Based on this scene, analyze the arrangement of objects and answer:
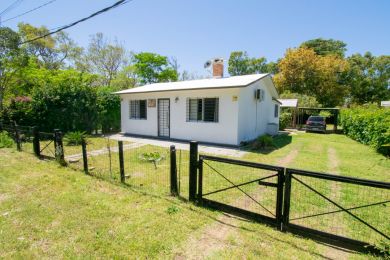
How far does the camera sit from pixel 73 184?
5.23 m

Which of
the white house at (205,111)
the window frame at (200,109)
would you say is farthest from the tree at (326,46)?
the window frame at (200,109)

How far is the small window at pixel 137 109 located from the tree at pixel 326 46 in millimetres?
32561

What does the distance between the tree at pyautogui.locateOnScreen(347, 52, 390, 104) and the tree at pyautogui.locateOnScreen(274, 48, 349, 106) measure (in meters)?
8.24

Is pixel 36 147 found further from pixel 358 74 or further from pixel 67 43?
pixel 358 74

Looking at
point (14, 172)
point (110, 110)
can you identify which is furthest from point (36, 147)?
point (110, 110)

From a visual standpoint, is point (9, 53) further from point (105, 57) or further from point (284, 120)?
point (284, 120)

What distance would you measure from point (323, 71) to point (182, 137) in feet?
81.6

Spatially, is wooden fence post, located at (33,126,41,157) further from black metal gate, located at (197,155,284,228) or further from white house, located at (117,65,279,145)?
black metal gate, located at (197,155,284,228)

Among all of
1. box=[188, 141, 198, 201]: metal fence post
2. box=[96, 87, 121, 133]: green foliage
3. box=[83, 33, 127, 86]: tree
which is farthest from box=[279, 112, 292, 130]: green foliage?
box=[83, 33, 127, 86]: tree

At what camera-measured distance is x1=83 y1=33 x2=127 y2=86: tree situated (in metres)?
29.0

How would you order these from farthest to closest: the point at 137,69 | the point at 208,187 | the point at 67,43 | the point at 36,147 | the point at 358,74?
the point at 358,74 → the point at 137,69 → the point at 67,43 → the point at 36,147 → the point at 208,187

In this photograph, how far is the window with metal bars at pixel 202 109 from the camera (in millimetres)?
10867

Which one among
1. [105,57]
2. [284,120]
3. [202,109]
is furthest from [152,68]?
[202,109]

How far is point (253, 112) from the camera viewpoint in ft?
39.3
